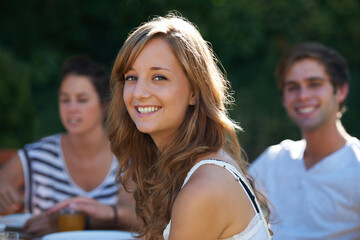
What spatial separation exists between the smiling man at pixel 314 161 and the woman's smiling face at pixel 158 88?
1056 millimetres

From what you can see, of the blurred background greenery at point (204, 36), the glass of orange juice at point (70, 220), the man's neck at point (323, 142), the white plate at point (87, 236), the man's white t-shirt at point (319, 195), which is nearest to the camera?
the white plate at point (87, 236)

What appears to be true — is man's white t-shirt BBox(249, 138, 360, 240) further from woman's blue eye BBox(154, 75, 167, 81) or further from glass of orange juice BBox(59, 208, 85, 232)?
woman's blue eye BBox(154, 75, 167, 81)

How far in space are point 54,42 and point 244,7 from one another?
223cm

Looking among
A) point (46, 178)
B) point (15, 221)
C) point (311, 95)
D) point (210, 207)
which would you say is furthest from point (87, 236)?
point (311, 95)

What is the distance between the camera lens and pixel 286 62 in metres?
3.07

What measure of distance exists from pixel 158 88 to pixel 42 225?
3.15 ft

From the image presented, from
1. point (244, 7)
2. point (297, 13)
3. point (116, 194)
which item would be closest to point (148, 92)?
point (116, 194)

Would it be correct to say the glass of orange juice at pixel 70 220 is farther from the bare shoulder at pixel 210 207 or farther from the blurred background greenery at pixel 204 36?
the blurred background greenery at pixel 204 36

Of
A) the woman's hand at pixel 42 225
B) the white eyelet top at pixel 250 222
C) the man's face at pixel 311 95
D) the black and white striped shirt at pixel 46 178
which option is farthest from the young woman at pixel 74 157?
the white eyelet top at pixel 250 222

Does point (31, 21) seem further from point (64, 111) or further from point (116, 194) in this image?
point (116, 194)

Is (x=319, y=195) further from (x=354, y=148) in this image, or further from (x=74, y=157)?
(x=74, y=157)

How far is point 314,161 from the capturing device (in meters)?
2.83

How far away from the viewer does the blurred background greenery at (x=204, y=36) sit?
194 inches

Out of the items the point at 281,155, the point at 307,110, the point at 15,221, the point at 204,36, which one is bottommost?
the point at 15,221
